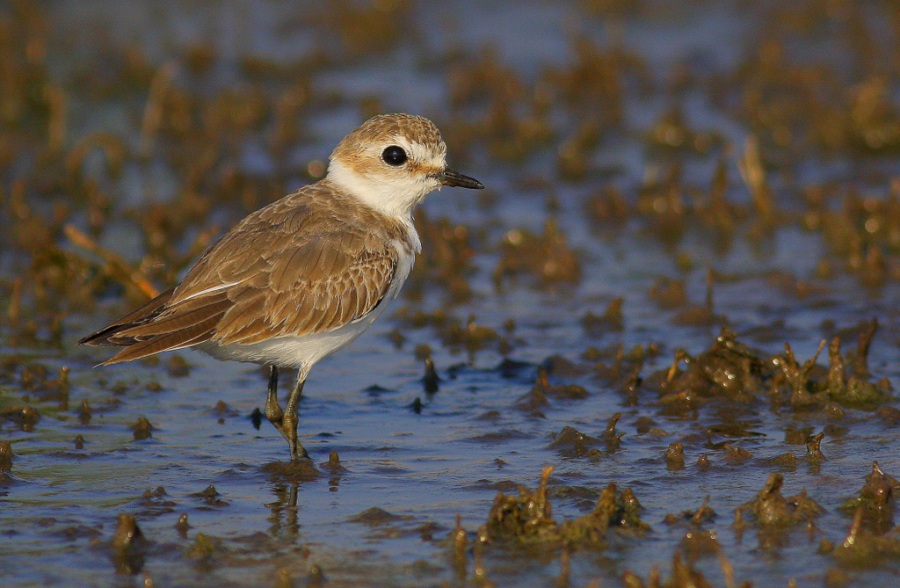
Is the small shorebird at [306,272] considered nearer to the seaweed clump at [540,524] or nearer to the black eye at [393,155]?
the black eye at [393,155]

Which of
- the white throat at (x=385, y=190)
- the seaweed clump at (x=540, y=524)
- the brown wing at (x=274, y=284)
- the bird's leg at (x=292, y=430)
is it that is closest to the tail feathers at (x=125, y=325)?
the brown wing at (x=274, y=284)

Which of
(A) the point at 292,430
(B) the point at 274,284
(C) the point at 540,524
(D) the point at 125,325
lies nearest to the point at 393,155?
(B) the point at 274,284

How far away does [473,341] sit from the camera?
902 centimetres

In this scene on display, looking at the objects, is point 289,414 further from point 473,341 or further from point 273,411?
point 473,341

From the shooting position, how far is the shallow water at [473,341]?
232 inches

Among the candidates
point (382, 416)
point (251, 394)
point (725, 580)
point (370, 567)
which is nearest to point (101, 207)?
point (251, 394)

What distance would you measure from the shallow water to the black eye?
58.5 inches

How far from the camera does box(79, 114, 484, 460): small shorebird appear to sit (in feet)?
22.4

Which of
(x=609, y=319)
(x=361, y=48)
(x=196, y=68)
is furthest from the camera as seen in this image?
(x=361, y=48)

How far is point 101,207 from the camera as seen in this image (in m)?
11.2

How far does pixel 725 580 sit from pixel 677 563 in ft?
1.22

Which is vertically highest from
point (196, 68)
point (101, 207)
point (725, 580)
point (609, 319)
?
point (196, 68)

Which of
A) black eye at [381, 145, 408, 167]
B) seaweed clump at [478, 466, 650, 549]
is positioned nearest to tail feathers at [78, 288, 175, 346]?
black eye at [381, 145, 408, 167]

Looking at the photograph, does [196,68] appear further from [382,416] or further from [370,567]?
[370,567]
